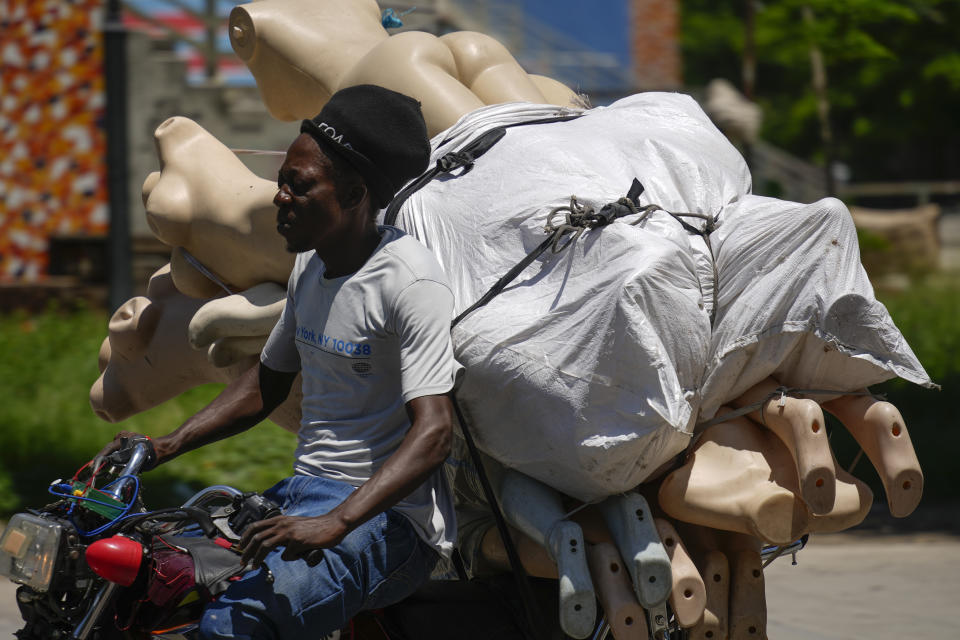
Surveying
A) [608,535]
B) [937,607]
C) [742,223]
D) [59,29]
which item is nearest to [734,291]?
[742,223]

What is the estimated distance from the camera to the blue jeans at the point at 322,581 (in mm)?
2281

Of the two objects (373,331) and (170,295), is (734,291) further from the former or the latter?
(170,295)

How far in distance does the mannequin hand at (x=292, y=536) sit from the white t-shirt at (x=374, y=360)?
242 millimetres

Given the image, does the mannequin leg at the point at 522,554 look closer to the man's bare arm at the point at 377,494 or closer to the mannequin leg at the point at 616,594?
the mannequin leg at the point at 616,594

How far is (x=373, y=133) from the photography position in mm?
2385

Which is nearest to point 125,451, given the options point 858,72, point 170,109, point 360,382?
point 360,382

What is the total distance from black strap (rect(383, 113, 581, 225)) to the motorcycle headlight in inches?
40.9

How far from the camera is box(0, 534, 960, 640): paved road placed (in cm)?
467

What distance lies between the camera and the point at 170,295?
3.74 meters

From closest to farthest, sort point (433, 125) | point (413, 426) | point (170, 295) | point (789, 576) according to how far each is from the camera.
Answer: point (413, 426) < point (433, 125) < point (170, 295) < point (789, 576)

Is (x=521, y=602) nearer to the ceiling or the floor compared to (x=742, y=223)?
nearer to the floor

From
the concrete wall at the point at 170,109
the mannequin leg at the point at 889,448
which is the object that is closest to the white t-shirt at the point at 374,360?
the mannequin leg at the point at 889,448

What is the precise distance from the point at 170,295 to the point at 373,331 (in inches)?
60.3

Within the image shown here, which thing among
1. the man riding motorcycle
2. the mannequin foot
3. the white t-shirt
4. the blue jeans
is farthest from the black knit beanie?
the mannequin foot
